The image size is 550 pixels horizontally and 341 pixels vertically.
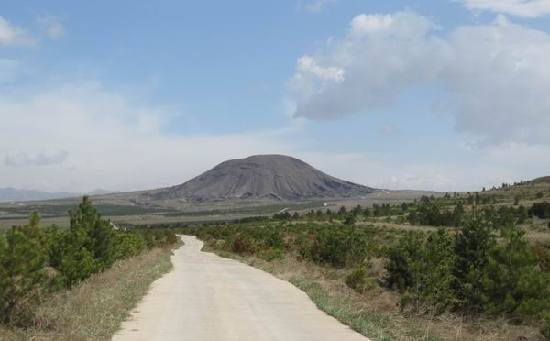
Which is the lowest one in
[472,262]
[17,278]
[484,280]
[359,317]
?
[359,317]

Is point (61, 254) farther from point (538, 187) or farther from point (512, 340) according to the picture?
point (538, 187)

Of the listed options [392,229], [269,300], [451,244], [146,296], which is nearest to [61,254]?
[146,296]

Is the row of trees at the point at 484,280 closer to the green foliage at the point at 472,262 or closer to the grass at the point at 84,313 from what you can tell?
the green foliage at the point at 472,262

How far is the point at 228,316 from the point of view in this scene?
540 inches

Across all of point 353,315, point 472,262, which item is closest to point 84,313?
point 353,315

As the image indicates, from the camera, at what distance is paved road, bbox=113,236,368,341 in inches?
451

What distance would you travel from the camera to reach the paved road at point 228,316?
1145 centimetres

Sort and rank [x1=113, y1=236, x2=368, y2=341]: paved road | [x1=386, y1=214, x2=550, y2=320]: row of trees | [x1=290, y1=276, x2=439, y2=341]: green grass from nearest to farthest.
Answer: [x1=113, y1=236, x2=368, y2=341]: paved road < [x1=290, y1=276, x2=439, y2=341]: green grass < [x1=386, y1=214, x2=550, y2=320]: row of trees

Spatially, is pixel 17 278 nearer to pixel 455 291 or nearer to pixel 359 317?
pixel 359 317

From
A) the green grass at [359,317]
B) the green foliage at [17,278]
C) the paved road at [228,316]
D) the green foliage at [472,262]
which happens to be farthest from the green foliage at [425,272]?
the green foliage at [17,278]

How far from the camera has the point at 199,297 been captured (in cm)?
1738

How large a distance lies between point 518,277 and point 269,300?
22.1ft

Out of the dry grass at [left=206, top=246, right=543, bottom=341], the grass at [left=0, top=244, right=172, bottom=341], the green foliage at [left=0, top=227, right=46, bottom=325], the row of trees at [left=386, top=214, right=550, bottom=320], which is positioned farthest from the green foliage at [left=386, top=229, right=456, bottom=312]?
the green foliage at [left=0, top=227, right=46, bottom=325]

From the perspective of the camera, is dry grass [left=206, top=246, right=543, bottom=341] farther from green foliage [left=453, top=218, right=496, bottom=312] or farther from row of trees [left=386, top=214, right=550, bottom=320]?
green foliage [left=453, top=218, right=496, bottom=312]
